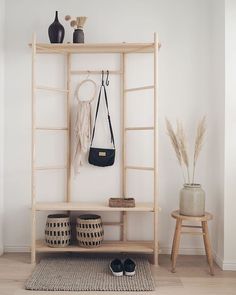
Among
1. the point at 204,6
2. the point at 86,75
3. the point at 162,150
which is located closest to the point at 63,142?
the point at 86,75

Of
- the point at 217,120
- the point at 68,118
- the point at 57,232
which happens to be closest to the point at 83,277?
the point at 57,232

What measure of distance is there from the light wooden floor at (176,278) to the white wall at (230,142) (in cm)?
27

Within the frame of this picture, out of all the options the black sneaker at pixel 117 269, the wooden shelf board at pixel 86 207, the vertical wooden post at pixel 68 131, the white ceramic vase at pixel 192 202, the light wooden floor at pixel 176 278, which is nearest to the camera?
the light wooden floor at pixel 176 278

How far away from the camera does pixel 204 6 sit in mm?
3936

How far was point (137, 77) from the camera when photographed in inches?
156

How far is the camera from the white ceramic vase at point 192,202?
342cm

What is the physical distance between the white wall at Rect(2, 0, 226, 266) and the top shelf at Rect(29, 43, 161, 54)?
0.18m

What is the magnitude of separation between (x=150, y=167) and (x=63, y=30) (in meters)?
1.61

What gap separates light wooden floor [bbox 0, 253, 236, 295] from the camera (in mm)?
2977

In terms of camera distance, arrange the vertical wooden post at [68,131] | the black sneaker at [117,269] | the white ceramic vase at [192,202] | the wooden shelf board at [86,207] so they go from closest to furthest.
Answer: the black sneaker at [117,269], the white ceramic vase at [192,202], the wooden shelf board at [86,207], the vertical wooden post at [68,131]

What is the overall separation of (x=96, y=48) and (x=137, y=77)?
527mm

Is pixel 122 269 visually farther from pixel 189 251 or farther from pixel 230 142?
pixel 230 142

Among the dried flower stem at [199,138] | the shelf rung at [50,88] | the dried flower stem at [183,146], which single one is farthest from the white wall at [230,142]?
the shelf rung at [50,88]

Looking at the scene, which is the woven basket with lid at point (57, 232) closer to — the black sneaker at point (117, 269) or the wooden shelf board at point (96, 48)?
the black sneaker at point (117, 269)
